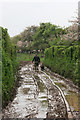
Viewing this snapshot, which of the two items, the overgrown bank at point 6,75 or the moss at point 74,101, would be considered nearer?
the moss at point 74,101

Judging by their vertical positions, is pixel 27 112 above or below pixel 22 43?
below

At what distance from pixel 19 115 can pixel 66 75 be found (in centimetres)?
821

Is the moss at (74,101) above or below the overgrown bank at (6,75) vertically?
below

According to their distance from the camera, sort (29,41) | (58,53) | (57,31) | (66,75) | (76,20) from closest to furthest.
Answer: (66,75), (76,20), (58,53), (57,31), (29,41)

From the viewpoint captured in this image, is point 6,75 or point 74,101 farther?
point 6,75

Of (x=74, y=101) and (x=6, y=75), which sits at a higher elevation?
(x=6, y=75)

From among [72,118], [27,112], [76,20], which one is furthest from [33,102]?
[76,20]

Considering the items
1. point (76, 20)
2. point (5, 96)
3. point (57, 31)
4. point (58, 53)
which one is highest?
point (57, 31)

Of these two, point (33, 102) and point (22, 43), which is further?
point (22, 43)

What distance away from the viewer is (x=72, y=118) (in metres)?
5.04

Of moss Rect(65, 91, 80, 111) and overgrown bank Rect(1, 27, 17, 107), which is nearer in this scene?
moss Rect(65, 91, 80, 111)

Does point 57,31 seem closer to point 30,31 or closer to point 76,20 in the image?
point 30,31

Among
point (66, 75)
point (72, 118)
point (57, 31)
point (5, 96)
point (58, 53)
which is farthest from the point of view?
point (57, 31)

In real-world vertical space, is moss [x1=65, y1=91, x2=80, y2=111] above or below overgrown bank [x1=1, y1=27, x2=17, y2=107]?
below
